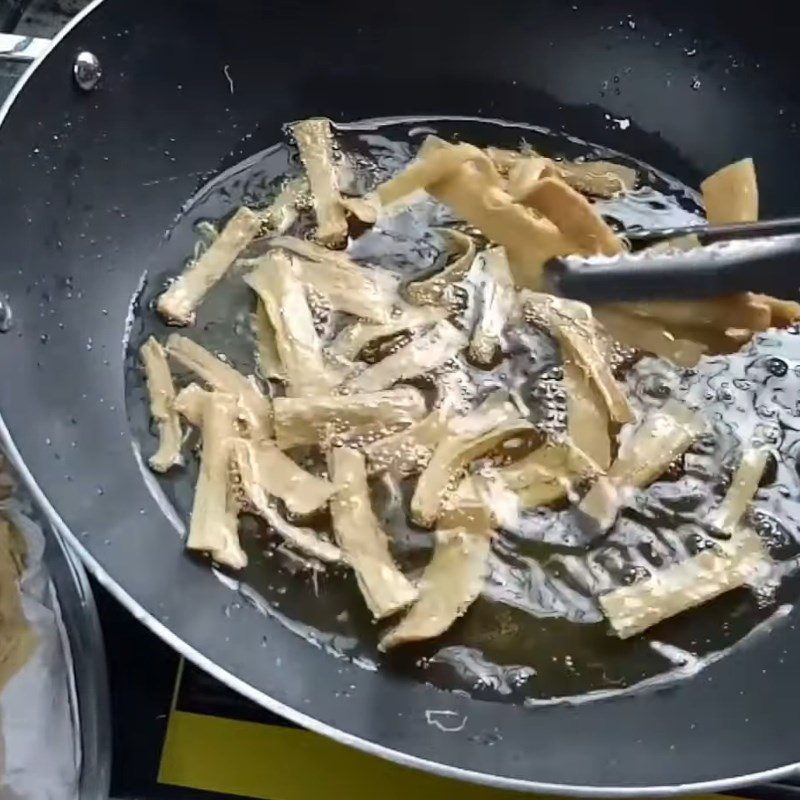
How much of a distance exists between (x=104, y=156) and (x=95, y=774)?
0.47 meters

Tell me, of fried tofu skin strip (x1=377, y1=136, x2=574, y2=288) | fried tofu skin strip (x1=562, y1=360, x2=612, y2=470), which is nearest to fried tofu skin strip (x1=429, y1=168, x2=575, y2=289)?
fried tofu skin strip (x1=377, y1=136, x2=574, y2=288)

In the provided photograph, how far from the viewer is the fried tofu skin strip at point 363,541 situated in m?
0.76

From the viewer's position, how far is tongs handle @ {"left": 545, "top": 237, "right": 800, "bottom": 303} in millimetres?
833

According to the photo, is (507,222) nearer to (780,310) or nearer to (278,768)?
(780,310)

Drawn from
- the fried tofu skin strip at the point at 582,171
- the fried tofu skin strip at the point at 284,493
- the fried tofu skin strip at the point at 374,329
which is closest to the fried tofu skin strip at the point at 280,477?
the fried tofu skin strip at the point at 284,493

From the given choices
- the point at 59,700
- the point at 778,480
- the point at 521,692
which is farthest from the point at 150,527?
the point at 778,480

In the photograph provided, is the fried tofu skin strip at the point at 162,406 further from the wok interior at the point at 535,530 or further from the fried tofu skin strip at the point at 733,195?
the fried tofu skin strip at the point at 733,195

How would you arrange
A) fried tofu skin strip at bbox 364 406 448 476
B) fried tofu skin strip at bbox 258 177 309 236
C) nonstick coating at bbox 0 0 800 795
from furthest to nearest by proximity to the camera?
fried tofu skin strip at bbox 258 177 309 236, fried tofu skin strip at bbox 364 406 448 476, nonstick coating at bbox 0 0 800 795

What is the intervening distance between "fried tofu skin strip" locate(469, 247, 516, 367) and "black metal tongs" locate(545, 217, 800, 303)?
1.6 inches

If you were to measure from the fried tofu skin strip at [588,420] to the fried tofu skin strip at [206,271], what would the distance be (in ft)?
0.95

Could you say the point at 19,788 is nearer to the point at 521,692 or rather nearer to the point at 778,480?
the point at 521,692

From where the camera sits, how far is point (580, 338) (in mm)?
865

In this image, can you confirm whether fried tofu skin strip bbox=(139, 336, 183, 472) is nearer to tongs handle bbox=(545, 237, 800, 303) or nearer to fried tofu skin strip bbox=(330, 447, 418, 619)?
fried tofu skin strip bbox=(330, 447, 418, 619)

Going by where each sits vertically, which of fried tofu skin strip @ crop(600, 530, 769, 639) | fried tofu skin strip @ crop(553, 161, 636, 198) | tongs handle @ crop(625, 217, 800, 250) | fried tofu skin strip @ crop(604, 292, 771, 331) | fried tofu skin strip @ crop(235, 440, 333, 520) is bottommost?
fried tofu skin strip @ crop(600, 530, 769, 639)
